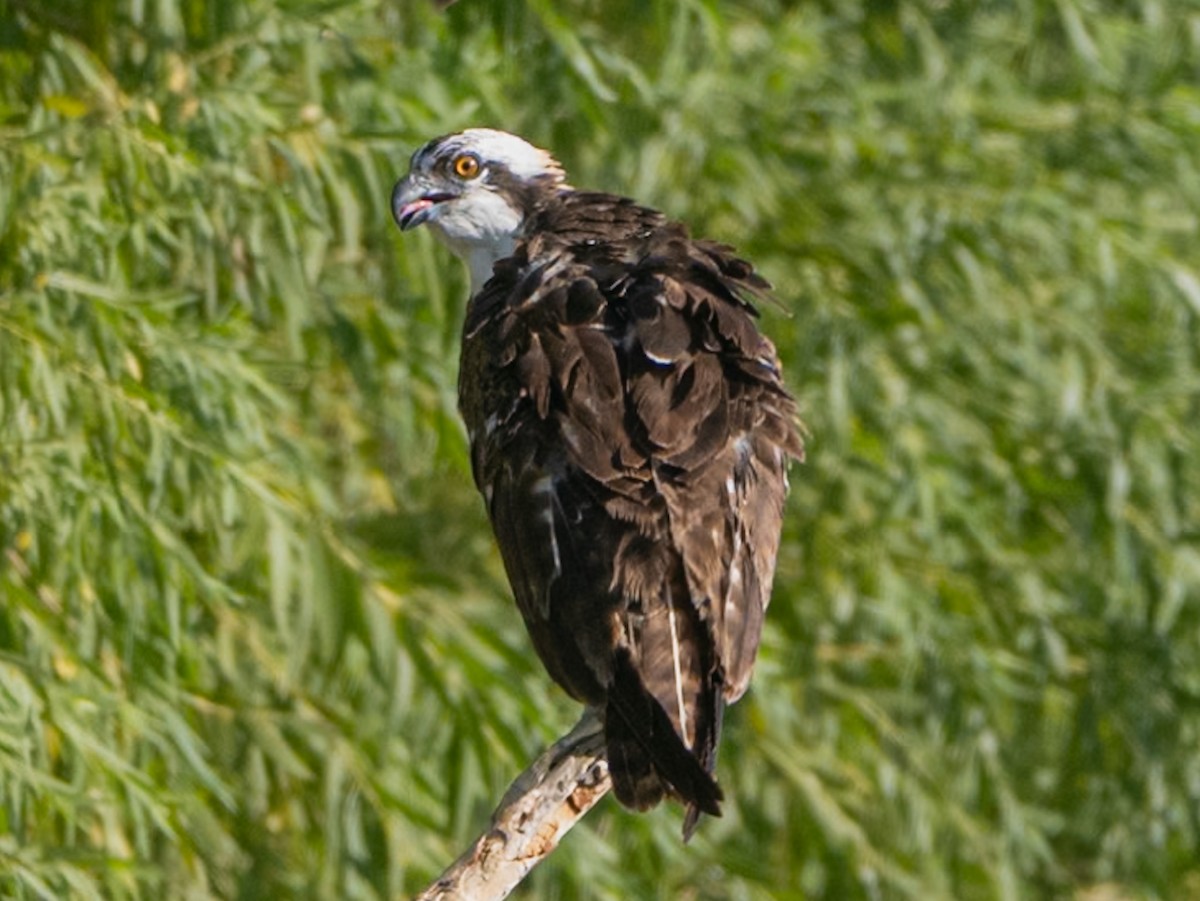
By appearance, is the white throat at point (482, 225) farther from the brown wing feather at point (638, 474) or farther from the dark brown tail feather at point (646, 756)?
the dark brown tail feather at point (646, 756)

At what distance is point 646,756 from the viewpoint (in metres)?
3.92

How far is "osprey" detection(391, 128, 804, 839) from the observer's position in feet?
13.2

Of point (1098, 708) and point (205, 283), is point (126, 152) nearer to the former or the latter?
point (205, 283)

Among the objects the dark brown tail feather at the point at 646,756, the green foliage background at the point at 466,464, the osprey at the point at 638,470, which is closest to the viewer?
the dark brown tail feather at the point at 646,756

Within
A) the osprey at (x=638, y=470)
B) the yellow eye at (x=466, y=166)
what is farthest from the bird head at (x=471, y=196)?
the osprey at (x=638, y=470)

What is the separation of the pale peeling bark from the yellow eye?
1.46 meters

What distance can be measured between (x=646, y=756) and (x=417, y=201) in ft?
5.47

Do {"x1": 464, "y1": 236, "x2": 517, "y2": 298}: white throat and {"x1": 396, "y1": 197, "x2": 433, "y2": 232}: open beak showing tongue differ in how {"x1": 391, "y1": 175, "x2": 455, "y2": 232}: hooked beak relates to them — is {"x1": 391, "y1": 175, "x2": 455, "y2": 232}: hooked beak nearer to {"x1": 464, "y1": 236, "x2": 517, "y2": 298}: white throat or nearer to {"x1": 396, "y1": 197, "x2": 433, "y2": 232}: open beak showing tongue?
{"x1": 396, "y1": 197, "x2": 433, "y2": 232}: open beak showing tongue

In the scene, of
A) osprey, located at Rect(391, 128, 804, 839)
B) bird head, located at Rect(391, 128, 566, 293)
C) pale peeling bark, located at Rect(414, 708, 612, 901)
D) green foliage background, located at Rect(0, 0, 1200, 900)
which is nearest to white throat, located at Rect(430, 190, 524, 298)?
bird head, located at Rect(391, 128, 566, 293)

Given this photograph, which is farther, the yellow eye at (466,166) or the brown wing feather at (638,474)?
the yellow eye at (466,166)

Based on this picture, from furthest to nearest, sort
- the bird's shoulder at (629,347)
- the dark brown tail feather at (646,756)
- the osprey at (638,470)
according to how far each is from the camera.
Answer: the bird's shoulder at (629,347) → the osprey at (638,470) → the dark brown tail feather at (646,756)

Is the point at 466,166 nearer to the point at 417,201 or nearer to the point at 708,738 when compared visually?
the point at 417,201

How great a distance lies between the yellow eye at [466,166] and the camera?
5246mm

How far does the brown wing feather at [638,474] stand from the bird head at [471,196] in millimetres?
531
